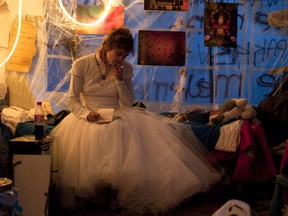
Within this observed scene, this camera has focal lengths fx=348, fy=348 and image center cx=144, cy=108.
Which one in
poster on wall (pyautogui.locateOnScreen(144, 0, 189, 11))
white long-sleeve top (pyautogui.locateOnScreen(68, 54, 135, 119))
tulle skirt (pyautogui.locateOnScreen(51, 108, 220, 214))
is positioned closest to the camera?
tulle skirt (pyautogui.locateOnScreen(51, 108, 220, 214))

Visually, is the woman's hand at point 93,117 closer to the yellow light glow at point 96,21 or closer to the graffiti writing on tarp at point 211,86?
the graffiti writing on tarp at point 211,86

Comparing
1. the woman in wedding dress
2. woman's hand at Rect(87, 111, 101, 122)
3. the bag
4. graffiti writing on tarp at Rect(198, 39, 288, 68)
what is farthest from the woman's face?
the bag

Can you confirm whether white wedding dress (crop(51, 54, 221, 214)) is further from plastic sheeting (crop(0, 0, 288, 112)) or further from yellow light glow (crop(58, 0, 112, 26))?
yellow light glow (crop(58, 0, 112, 26))

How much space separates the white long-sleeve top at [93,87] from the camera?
2352 millimetres

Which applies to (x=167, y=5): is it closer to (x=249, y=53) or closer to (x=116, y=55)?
(x=249, y=53)

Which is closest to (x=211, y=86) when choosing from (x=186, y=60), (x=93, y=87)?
(x=186, y=60)

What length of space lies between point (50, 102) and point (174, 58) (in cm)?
118

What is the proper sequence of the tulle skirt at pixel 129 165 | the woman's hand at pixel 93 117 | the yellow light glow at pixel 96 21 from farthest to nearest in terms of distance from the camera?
the yellow light glow at pixel 96 21 < the woman's hand at pixel 93 117 < the tulle skirt at pixel 129 165

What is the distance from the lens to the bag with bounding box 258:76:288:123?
2.67 metres

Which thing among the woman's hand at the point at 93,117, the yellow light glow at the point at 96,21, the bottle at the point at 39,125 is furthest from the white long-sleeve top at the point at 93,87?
the yellow light glow at the point at 96,21

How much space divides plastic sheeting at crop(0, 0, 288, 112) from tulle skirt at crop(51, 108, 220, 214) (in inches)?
36.9

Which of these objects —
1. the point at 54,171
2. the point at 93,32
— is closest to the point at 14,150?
the point at 54,171

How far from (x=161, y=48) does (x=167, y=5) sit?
37 cm

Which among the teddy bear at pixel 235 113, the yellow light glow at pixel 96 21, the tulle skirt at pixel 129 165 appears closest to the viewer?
the tulle skirt at pixel 129 165
